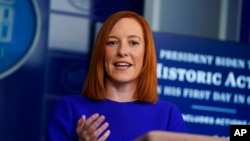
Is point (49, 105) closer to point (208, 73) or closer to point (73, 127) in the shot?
point (208, 73)

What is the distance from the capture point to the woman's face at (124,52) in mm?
1190

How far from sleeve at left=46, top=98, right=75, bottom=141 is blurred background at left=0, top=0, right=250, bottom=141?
58.8 inches

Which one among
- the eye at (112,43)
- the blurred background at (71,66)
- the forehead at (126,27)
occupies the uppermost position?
the forehead at (126,27)

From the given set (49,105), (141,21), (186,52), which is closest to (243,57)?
(186,52)

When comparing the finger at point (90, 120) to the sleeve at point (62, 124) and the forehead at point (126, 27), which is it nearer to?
the sleeve at point (62, 124)

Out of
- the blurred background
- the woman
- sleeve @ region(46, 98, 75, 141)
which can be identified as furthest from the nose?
the blurred background

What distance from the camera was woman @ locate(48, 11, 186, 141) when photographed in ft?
3.87

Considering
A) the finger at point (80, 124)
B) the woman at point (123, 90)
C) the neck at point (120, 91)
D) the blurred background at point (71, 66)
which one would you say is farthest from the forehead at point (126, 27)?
the blurred background at point (71, 66)

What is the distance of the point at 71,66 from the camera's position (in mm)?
2861

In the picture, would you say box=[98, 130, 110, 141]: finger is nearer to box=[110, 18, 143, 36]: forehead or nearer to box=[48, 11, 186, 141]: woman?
box=[48, 11, 186, 141]: woman

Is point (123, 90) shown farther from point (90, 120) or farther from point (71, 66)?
point (71, 66)

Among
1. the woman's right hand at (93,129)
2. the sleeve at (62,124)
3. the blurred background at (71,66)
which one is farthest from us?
the blurred background at (71,66)

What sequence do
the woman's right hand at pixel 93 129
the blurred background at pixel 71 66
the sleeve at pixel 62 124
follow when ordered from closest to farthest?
the woman's right hand at pixel 93 129 < the sleeve at pixel 62 124 < the blurred background at pixel 71 66

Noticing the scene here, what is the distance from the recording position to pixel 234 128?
2.12 ft
